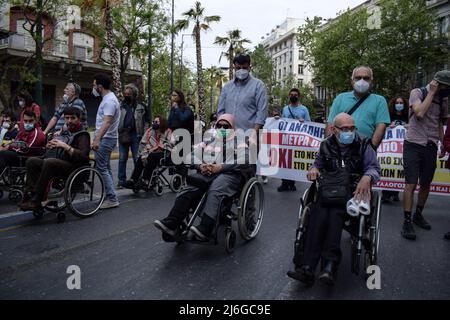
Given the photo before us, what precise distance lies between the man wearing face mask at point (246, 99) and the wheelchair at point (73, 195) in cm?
214

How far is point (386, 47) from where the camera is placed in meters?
32.3

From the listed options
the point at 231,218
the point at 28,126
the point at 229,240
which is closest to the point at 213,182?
the point at 231,218

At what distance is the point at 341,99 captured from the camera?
4.50 meters

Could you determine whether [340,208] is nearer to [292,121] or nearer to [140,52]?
[292,121]

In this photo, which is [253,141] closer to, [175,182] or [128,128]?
[175,182]

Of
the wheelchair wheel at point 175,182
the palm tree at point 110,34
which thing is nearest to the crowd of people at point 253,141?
the wheelchair wheel at point 175,182

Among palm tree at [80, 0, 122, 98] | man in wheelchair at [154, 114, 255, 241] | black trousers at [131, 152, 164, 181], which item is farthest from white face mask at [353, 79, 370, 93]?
palm tree at [80, 0, 122, 98]

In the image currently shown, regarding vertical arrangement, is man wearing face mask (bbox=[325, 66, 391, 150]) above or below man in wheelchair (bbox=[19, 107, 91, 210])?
above

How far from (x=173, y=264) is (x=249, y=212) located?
116 centimetres

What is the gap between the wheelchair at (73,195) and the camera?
505cm

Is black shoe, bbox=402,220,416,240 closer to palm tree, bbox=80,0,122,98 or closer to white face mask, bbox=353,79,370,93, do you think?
white face mask, bbox=353,79,370,93

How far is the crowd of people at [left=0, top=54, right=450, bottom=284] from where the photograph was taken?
10.9 ft

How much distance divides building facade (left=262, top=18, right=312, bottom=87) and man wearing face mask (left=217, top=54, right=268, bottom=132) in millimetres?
73838

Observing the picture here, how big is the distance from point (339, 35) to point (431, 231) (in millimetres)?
31145
